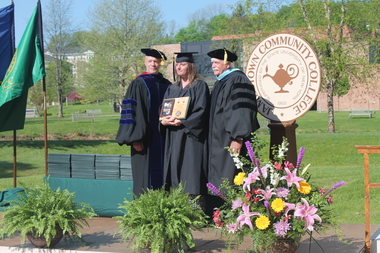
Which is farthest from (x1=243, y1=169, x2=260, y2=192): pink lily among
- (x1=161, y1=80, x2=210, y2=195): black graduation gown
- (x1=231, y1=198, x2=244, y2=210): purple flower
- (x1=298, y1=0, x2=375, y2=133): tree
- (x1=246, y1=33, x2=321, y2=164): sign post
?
(x1=298, y1=0, x2=375, y2=133): tree

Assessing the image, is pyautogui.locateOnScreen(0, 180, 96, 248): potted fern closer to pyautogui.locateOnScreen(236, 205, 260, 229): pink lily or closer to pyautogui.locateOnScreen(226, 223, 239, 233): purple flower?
pyautogui.locateOnScreen(226, 223, 239, 233): purple flower

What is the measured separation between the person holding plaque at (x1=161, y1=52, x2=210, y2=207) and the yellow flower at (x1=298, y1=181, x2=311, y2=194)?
1.48m

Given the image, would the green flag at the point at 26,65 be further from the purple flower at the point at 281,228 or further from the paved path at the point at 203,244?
the purple flower at the point at 281,228

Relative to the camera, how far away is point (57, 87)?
39.0 meters

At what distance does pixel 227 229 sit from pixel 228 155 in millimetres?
1083

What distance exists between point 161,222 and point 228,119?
137 cm

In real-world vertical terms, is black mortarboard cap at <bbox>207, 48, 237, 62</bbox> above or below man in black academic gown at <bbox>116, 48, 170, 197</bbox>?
above

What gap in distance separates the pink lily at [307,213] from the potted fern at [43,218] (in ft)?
6.69

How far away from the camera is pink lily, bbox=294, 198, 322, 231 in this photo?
375 cm

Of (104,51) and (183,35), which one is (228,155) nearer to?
(104,51)

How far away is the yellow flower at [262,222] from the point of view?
12.5 ft

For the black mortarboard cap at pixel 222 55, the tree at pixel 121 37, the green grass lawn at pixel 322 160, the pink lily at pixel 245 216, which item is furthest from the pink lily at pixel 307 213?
the tree at pixel 121 37

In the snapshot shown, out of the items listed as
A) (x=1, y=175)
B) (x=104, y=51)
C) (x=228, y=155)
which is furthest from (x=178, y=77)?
(x=104, y=51)

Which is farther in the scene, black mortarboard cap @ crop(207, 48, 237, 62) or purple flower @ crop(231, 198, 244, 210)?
black mortarboard cap @ crop(207, 48, 237, 62)
